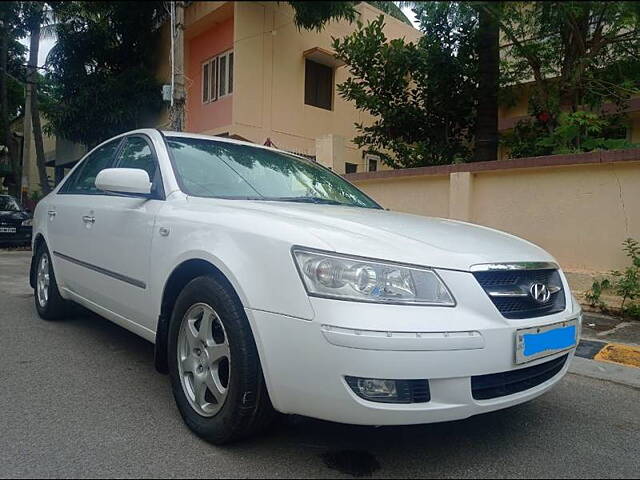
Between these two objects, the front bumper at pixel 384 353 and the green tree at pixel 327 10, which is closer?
the green tree at pixel 327 10

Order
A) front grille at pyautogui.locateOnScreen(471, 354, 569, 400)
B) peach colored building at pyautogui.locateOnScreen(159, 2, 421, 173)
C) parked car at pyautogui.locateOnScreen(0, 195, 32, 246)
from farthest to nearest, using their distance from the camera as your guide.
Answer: parked car at pyautogui.locateOnScreen(0, 195, 32, 246)
peach colored building at pyautogui.locateOnScreen(159, 2, 421, 173)
front grille at pyautogui.locateOnScreen(471, 354, 569, 400)

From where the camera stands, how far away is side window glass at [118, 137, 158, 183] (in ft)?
10.8

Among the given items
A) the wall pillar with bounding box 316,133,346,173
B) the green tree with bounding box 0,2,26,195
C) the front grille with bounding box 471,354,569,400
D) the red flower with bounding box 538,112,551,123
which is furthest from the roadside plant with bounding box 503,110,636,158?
the green tree with bounding box 0,2,26,195

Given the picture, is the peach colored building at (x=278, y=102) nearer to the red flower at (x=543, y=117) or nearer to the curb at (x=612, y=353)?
the red flower at (x=543, y=117)

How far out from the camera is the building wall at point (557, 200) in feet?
18.1

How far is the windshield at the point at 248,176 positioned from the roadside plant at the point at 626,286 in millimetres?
3106

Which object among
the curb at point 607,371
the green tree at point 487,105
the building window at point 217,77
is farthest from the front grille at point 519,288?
the building window at point 217,77

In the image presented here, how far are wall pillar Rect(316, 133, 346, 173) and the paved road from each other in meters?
5.92

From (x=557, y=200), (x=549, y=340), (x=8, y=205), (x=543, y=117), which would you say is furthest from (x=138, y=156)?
(x=8, y=205)

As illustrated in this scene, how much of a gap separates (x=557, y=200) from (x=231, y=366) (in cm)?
495

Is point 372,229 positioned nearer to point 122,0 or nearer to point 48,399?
point 122,0

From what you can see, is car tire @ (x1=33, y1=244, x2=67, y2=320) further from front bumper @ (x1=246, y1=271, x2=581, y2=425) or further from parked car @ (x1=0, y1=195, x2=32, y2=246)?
parked car @ (x1=0, y1=195, x2=32, y2=246)

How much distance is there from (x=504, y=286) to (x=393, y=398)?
708mm

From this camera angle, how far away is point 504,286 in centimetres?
230
